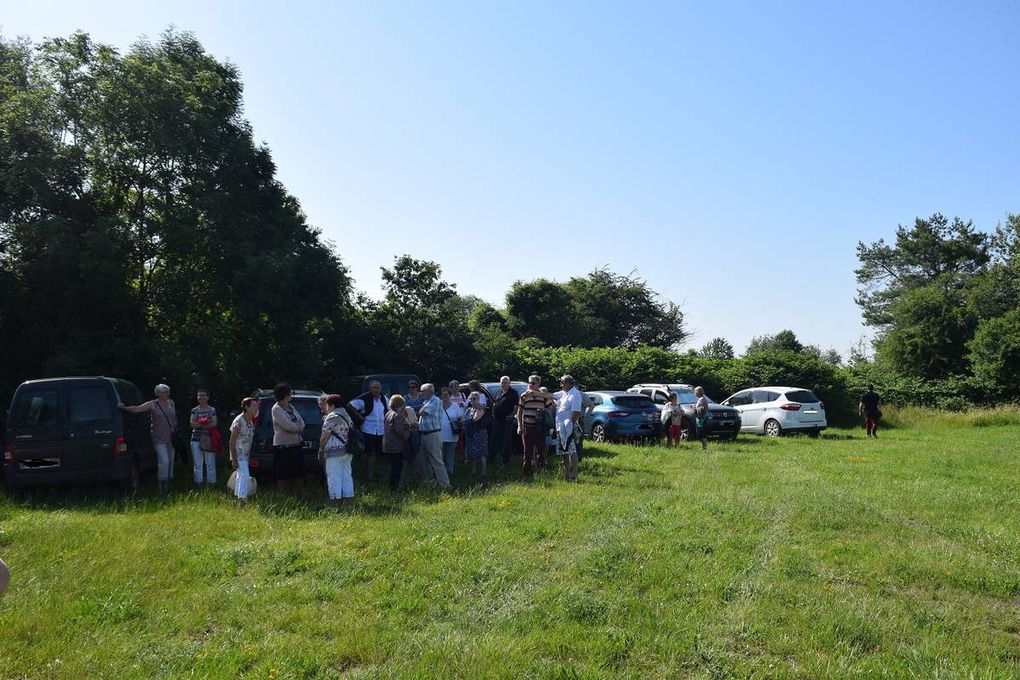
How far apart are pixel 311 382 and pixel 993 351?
1116 inches

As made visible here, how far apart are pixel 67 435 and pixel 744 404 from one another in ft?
65.0

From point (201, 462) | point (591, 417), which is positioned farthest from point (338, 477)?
point (591, 417)

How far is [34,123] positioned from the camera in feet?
60.6

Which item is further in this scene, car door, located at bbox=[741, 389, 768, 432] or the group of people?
car door, located at bbox=[741, 389, 768, 432]

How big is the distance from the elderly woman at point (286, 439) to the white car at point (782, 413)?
1638cm

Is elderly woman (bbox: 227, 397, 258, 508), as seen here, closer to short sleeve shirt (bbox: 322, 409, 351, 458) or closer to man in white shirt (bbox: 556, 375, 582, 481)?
short sleeve shirt (bbox: 322, 409, 351, 458)

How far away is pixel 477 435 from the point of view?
1432 cm

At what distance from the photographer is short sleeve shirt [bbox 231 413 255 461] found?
10.6 meters

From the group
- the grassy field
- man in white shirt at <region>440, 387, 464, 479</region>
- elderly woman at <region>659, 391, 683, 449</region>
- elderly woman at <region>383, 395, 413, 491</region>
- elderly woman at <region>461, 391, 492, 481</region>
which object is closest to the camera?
the grassy field

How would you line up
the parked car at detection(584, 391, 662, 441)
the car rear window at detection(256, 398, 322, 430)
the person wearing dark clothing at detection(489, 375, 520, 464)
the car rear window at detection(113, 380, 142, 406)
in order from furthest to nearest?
1. the parked car at detection(584, 391, 662, 441)
2. the person wearing dark clothing at detection(489, 375, 520, 464)
3. the car rear window at detection(256, 398, 322, 430)
4. the car rear window at detection(113, 380, 142, 406)

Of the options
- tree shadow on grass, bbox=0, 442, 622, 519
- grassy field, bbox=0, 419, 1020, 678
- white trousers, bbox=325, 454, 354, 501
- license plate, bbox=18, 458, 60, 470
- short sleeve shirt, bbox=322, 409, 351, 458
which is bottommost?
grassy field, bbox=0, 419, 1020, 678

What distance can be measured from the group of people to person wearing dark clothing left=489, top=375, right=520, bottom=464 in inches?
0.8

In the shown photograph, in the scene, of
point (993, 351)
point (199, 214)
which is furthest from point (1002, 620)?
point (993, 351)

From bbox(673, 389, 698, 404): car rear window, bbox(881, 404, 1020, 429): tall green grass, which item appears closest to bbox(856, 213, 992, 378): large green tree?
bbox(881, 404, 1020, 429): tall green grass
